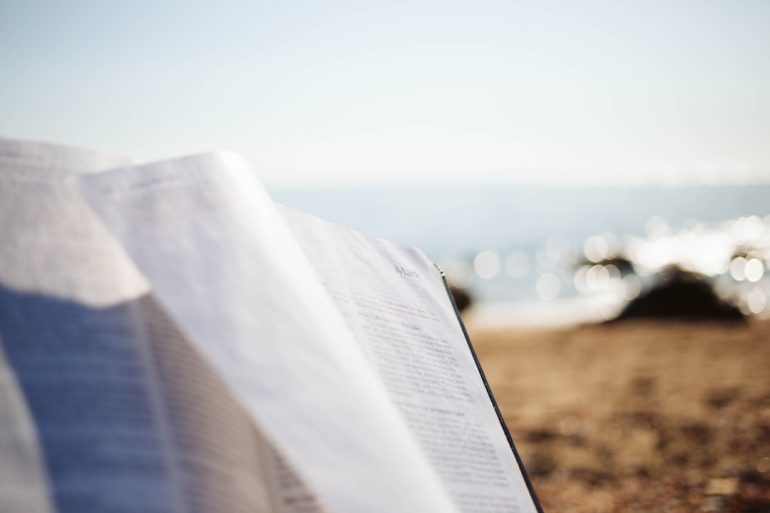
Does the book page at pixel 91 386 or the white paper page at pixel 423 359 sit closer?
the book page at pixel 91 386

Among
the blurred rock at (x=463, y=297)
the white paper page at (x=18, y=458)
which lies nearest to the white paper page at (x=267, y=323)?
the white paper page at (x=18, y=458)

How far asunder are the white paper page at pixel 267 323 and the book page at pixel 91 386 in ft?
0.13

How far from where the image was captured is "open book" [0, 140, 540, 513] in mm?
388

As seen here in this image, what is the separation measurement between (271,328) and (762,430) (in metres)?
3.22

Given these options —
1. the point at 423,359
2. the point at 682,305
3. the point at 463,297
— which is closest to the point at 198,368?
the point at 423,359

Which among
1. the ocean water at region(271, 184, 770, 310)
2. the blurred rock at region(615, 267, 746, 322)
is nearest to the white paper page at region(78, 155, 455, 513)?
the ocean water at region(271, 184, 770, 310)

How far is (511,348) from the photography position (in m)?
6.95

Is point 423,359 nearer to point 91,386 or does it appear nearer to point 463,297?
point 91,386

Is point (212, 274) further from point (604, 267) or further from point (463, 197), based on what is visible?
point (463, 197)

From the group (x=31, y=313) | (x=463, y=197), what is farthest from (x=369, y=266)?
(x=463, y=197)

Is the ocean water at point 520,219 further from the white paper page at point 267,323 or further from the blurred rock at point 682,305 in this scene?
the white paper page at point 267,323

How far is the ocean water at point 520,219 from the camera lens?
24531mm

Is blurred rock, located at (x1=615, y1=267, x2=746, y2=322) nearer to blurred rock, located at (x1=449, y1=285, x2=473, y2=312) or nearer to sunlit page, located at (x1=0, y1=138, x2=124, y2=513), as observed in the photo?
blurred rock, located at (x1=449, y1=285, x2=473, y2=312)

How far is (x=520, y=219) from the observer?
170 ft
